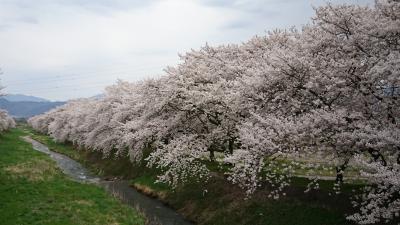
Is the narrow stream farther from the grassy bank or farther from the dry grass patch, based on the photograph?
the dry grass patch

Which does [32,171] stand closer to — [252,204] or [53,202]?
[53,202]

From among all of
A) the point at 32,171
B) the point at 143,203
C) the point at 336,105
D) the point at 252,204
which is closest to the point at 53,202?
the point at 143,203

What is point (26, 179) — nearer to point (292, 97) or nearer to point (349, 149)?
point (292, 97)

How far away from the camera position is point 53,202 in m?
33.2

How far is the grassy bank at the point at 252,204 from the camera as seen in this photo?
81.7 feet

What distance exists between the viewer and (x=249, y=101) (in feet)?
86.9

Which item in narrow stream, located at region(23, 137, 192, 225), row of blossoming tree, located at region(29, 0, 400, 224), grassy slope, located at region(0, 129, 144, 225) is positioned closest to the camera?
row of blossoming tree, located at region(29, 0, 400, 224)

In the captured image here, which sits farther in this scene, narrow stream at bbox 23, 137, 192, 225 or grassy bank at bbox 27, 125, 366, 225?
narrow stream at bbox 23, 137, 192, 225

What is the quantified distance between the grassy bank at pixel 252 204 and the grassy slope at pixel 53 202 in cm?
500

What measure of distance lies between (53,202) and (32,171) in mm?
16089

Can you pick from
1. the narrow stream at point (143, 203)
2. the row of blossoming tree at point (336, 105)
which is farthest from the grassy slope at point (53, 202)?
the row of blossoming tree at point (336, 105)

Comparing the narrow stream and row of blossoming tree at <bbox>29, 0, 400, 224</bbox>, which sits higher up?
row of blossoming tree at <bbox>29, 0, 400, 224</bbox>

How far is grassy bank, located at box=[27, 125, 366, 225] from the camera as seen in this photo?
24.9m

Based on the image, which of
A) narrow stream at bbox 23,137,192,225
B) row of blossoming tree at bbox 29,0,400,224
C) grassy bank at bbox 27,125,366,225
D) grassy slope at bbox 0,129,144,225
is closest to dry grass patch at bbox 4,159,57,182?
grassy slope at bbox 0,129,144,225
